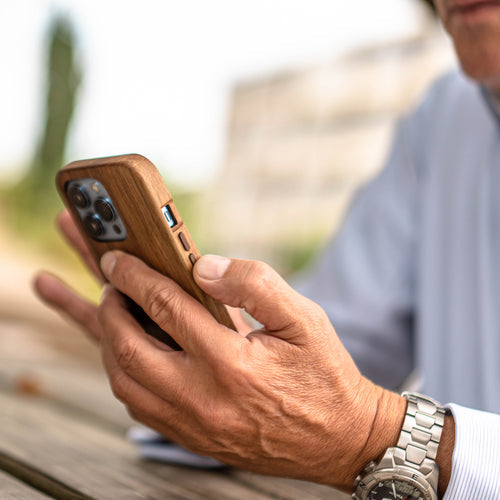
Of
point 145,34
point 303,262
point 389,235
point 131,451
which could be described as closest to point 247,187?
point 303,262

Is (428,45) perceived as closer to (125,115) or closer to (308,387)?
(308,387)

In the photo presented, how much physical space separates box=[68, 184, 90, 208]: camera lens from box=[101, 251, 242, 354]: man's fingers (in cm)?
7

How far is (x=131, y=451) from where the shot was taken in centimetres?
79

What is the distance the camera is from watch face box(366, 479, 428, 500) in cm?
55

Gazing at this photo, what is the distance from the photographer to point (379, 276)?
3.87ft

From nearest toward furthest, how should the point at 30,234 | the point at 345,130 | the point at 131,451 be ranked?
the point at 131,451 → the point at 345,130 → the point at 30,234

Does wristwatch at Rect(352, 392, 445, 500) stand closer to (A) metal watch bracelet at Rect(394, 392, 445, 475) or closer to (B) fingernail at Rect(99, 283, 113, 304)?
(A) metal watch bracelet at Rect(394, 392, 445, 475)

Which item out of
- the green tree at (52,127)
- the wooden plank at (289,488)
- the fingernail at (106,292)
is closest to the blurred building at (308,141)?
the wooden plank at (289,488)

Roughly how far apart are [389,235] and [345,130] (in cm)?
288

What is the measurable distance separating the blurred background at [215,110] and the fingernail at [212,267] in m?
1.22

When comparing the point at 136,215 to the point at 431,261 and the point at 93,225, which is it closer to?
the point at 93,225

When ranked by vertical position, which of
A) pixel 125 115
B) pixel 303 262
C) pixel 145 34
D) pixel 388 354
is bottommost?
pixel 303 262

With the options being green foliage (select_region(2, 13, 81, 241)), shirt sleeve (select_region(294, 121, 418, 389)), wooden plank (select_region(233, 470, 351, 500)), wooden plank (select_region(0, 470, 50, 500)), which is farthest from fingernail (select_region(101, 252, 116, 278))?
green foliage (select_region(2, 13, 81, 241))

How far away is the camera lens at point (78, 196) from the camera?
1.84ft
